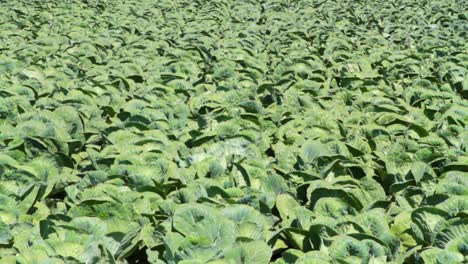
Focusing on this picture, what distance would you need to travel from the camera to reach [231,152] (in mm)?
4297

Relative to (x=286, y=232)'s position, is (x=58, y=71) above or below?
below

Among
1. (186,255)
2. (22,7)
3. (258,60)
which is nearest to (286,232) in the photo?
(186,255)

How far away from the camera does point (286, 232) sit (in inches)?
123

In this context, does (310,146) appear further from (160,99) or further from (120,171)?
(160,99)

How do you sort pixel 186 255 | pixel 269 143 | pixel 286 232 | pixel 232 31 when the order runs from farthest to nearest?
pixel 232 31, pixel 269 143, pixel 286 232, pixel 186 255

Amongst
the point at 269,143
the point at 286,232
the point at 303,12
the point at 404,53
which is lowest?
the point at 303,12

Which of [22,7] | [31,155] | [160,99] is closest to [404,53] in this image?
[160,99]

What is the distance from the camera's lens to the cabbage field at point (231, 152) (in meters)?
2.96

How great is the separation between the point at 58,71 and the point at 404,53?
442cm

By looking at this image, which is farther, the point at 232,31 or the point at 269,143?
the point at 232,31

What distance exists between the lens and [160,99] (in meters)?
5.80

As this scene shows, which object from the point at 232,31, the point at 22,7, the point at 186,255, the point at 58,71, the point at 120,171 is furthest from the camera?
the point at 22,7

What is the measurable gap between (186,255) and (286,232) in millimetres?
576

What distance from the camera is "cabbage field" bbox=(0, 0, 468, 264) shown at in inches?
116
